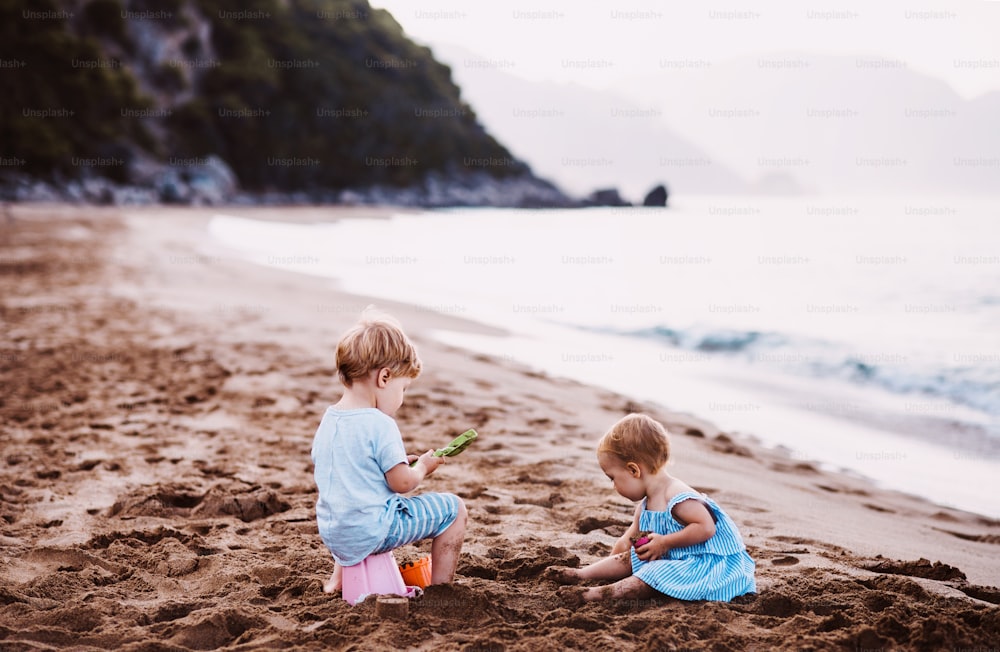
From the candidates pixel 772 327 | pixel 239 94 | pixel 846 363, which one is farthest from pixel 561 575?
pixel 239 94

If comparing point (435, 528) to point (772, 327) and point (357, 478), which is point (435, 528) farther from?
point (772, 327)

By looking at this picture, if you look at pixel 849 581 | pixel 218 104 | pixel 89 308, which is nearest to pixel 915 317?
pixel 849 581

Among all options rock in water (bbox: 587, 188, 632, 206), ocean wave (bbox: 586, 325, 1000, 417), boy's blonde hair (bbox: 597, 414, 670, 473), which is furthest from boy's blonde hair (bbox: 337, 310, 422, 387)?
rock in water (bbox: 587, 188, 632, 206)

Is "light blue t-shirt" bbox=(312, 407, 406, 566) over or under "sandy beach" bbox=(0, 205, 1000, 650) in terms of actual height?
over

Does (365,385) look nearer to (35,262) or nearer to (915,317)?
(915,317)

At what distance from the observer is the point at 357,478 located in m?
2.76

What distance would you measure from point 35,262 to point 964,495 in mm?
13870

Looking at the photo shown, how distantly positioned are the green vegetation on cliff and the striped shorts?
146 ft

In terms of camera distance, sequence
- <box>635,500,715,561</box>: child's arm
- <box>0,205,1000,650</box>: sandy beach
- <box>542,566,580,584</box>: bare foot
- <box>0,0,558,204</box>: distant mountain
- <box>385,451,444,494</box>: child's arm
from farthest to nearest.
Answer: <box>0,0,558,204</box>: distant mountain < <box>542,566,580,584</box>: bare foot < <box>635,500,715,561</box>: child's arm < <box>385,451,444,494</box>: child's arm < <box>0,205,1000,650</box>: sandy beach

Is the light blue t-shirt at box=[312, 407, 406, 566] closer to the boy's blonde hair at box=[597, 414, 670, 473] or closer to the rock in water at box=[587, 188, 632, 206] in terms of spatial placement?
the boy's blonde hair at box=[597, 414, 670, 473]

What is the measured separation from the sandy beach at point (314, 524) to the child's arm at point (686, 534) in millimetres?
190

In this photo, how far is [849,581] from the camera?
10.1 feet

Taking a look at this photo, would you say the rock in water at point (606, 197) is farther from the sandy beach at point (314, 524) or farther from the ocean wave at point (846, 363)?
the sandy beach at point (314, 524)

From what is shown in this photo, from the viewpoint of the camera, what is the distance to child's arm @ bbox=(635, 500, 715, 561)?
2871 mm
